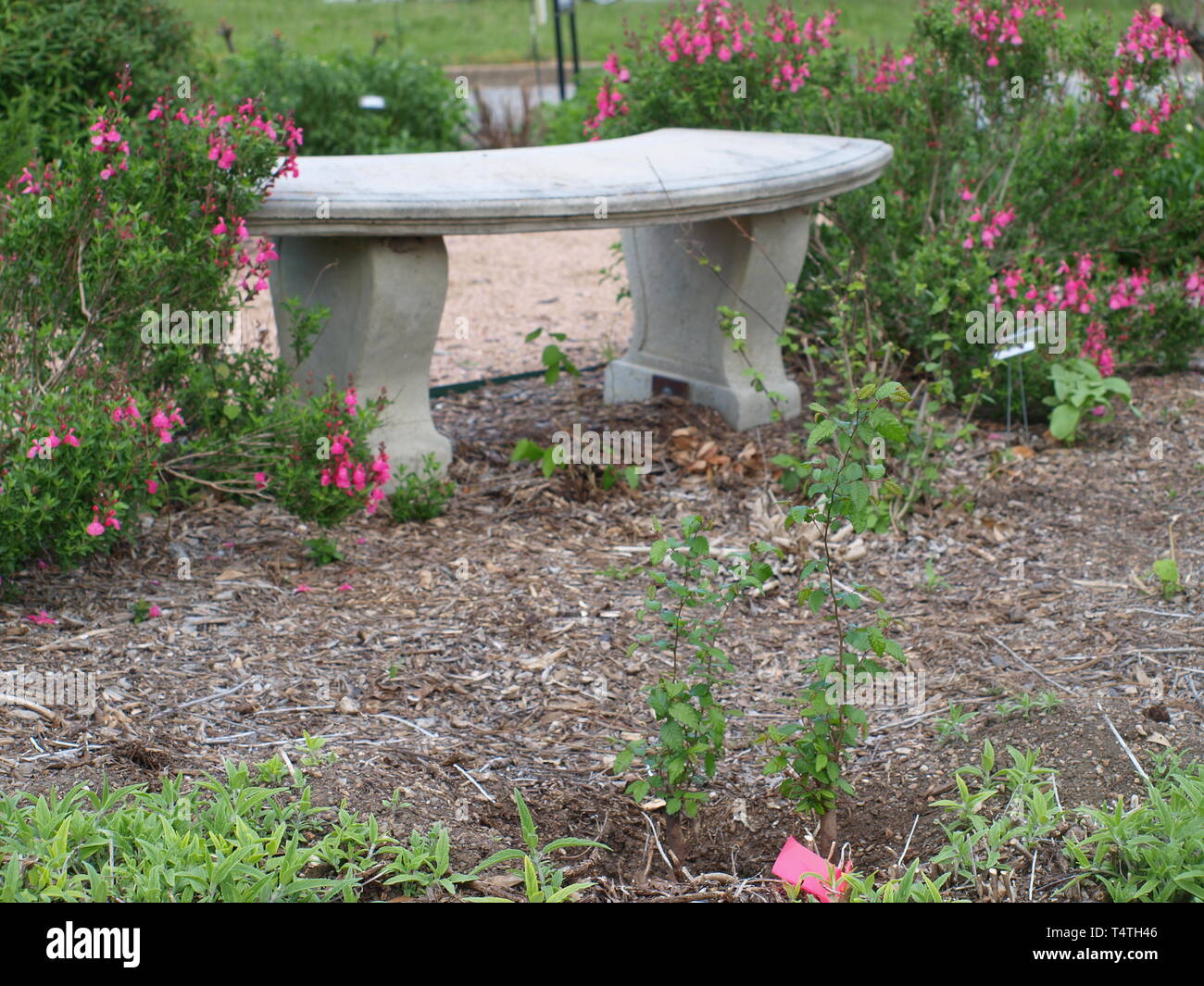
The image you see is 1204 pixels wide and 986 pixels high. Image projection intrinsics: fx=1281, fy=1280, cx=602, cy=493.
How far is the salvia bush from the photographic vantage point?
5.03 m

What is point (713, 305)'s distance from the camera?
486 cm

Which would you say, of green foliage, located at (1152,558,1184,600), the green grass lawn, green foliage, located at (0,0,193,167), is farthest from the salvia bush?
the green grass lawn

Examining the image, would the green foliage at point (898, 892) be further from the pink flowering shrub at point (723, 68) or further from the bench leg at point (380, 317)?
the pink flowering shrub at point (723, 68)

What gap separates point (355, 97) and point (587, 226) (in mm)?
4518

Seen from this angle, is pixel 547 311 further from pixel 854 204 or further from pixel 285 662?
pixel 285 662

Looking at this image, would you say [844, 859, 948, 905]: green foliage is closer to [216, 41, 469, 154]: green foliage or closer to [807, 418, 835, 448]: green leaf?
[807, 418, 835, 448]: green leaf

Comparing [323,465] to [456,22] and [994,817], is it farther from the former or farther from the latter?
[456,22]

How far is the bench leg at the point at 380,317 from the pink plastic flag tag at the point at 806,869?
2.13 metres

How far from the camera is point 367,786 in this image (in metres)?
2.53

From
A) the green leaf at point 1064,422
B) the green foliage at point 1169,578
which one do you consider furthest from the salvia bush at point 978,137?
the green foliage at point 1169,578

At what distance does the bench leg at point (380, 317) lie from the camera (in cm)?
393

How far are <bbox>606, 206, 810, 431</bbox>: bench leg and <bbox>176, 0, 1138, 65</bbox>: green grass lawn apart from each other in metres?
10.1

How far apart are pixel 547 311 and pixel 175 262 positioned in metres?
3.58
